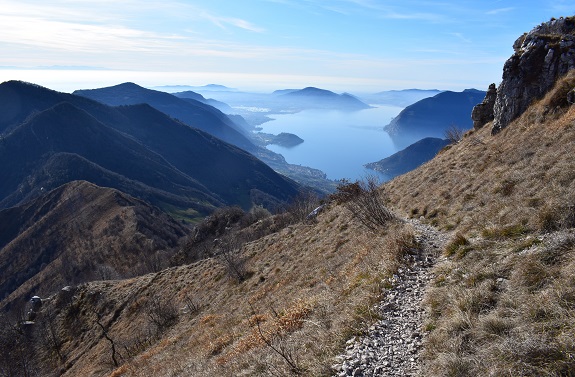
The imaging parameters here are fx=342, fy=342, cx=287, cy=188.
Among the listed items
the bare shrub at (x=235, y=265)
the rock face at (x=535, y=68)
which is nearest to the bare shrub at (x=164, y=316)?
the bare shrub at (x=235, y=265)

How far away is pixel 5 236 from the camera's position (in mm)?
136500

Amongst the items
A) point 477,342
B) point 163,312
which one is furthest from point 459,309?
point 163,312

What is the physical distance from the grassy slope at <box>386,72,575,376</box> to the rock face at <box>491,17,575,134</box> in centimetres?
382

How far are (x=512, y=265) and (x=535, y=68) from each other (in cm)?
1914

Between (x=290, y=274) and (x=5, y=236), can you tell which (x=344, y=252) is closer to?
(x=290, y=274)

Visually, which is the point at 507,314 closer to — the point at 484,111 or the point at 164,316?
the point at 164,316

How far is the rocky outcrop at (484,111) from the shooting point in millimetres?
28594

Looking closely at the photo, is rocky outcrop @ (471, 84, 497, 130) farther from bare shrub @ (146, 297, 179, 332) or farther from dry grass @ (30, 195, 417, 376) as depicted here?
bare shrub @ (146, 297, 179, 332)

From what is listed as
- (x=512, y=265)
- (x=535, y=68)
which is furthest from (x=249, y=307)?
(x=535, y=68)

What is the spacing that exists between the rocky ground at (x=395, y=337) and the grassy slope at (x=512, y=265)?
36 centimetres

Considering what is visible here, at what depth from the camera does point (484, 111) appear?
28844mm

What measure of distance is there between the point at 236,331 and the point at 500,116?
2094 cm

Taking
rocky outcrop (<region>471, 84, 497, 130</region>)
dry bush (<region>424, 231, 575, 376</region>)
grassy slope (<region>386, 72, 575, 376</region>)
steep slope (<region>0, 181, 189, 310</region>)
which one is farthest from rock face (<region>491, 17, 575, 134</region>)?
steep slope (<region>0, 181, 189, 310</region>)

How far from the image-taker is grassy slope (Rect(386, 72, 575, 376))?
207 inches
